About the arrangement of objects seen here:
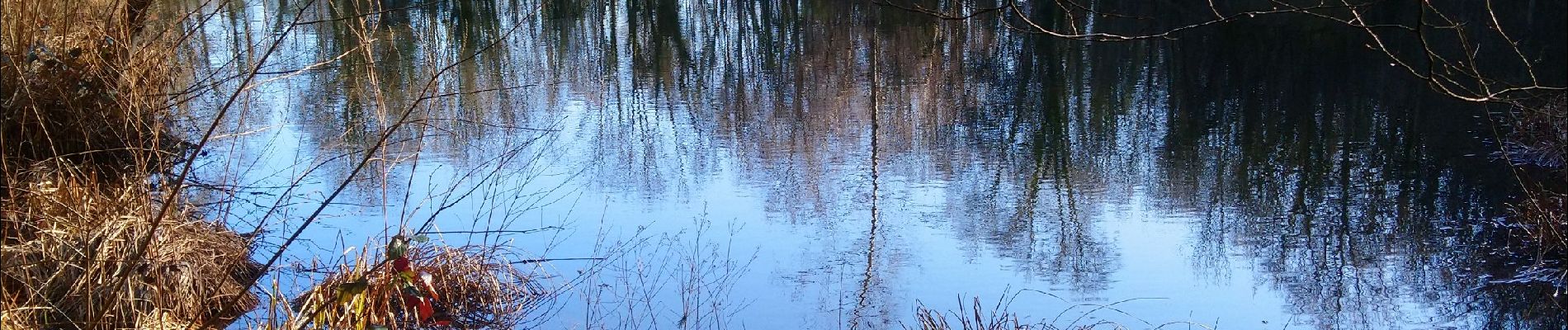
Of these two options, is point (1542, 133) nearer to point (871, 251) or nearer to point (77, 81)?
point (871, 251)

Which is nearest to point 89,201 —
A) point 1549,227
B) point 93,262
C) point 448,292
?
point 93,262

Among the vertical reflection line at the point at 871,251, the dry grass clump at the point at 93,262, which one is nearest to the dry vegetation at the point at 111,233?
the dry grass clump at the point at 93,262

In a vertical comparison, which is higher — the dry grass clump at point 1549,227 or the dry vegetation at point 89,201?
the dry vegetation at point 89,201

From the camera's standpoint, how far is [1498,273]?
536 centimetres

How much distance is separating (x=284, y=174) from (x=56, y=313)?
381 cm

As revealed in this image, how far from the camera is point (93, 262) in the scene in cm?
365

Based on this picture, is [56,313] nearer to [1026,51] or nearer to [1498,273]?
[1498,273]

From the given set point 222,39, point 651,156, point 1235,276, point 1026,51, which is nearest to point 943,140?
point 651,156

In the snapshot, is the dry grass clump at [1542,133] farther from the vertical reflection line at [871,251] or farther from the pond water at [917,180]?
the vertical reflection line at [871,251]

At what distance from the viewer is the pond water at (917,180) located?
5.14 m

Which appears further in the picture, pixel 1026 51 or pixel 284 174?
pixel 1026 51

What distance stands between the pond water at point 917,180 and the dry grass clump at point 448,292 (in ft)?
0.59

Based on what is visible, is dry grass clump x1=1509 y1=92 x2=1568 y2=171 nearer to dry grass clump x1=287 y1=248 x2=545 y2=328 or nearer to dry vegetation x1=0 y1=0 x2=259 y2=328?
dry grass clump x1=287 y1=248 x2=545 y2=328

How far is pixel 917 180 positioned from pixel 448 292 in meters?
3.24
